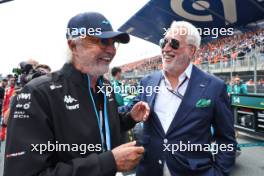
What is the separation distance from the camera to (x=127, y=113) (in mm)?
1883

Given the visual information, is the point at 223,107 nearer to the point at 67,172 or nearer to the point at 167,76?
the point at 167,76

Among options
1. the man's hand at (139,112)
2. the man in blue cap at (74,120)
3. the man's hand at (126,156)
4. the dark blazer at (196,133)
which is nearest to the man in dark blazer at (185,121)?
the dark blazer at (196,133)

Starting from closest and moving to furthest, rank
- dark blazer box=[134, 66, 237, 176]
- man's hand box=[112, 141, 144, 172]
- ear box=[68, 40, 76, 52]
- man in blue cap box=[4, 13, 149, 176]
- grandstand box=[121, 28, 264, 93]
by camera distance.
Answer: man in blue cap box=[4, 13, 149, 176] → man's hand box=[112, 141, 144, 172] → ear box=[68, 40, 76, 52] → dark blazer box=[134, 66, 237, 176] → grandstand box=[121, 28, 264, 93]

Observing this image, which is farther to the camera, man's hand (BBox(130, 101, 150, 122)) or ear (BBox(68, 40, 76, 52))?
man's hand (BBox(130, 101, 150, 122))

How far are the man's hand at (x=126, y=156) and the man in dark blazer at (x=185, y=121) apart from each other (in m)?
0.59

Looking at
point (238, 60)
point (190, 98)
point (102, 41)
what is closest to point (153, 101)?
point (190, 98)

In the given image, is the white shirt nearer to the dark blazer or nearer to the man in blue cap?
the dark blazer

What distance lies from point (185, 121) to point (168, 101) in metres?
0.22

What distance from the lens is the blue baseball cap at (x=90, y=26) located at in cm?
137

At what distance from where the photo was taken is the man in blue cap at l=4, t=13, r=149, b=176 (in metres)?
1.17

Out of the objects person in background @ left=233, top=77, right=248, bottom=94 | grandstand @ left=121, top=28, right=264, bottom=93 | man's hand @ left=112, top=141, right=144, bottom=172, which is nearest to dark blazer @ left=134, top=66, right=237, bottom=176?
man's hand @ left=112, top=141, right=144, bottom=172

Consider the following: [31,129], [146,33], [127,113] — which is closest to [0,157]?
[127,113]

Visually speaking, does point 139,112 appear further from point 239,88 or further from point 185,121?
point 239,88

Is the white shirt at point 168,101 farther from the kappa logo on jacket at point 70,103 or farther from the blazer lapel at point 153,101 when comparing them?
the kappa logo on jacket at point 70,103
